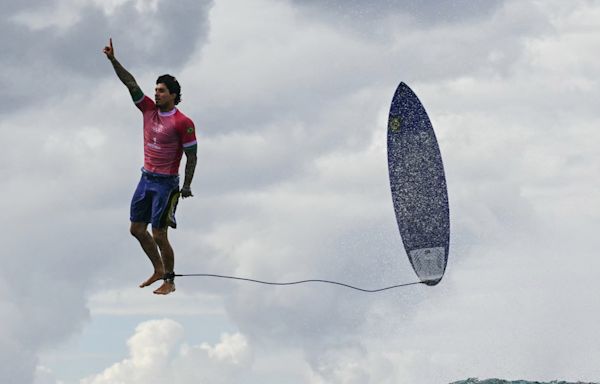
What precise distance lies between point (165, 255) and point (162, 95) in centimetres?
414

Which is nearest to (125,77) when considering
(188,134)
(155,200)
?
(188,134)

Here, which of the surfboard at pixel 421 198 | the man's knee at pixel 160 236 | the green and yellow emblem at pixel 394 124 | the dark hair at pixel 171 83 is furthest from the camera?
the green and yellow emblem at pixel 394 124

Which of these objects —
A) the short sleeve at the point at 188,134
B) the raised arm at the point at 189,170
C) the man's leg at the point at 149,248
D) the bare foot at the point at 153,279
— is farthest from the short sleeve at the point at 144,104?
the bare foot at the point at 153,279

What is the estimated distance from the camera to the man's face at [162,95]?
23.2m

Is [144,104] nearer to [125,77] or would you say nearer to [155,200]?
[125,77]

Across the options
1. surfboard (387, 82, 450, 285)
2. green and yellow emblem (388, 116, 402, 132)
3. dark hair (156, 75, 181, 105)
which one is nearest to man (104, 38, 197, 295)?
dark hair (156, 75, 181, 105)

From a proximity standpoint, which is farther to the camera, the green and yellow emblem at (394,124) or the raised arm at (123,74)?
the green and yellow emblem at (394,124)

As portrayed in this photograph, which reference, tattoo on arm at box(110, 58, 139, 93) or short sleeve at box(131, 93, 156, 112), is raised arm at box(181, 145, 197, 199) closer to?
short sleeve at box(131, 93, 156, 112)

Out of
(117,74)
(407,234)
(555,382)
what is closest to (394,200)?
(407,234)

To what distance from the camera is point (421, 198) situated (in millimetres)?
28391

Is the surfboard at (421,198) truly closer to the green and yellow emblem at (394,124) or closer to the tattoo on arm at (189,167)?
the green and yellow emblem at (394,124)

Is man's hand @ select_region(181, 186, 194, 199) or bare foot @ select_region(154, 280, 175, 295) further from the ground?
man's hand @ select_region(181, 186, 194, 199)

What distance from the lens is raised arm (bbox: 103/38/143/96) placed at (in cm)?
2333

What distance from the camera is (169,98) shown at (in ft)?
76.4
